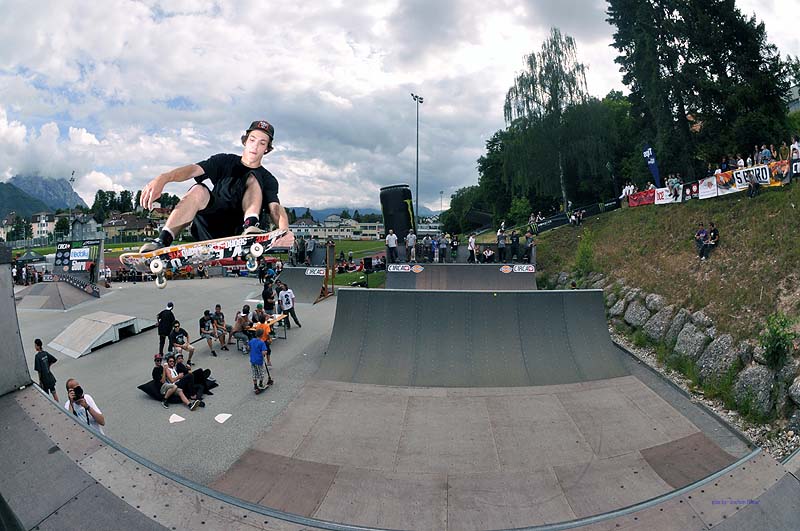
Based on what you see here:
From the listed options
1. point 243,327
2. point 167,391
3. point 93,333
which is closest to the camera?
point 167,391

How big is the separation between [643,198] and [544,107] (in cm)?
1447

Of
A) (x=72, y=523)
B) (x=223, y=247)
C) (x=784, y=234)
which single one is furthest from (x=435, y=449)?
(x=784, y=234)

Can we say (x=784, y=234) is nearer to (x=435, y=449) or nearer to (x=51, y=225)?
(x=435, y=449)

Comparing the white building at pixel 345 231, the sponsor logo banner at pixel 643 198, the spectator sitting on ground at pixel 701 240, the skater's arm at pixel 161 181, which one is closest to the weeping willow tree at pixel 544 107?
the sponsor logo banner at pixel 643 198

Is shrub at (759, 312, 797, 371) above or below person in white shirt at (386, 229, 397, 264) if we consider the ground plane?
below

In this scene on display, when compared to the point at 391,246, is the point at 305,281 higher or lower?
lower

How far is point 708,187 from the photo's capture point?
1585 cm

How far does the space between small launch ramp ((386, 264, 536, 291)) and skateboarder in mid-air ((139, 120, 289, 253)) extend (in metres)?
7.12

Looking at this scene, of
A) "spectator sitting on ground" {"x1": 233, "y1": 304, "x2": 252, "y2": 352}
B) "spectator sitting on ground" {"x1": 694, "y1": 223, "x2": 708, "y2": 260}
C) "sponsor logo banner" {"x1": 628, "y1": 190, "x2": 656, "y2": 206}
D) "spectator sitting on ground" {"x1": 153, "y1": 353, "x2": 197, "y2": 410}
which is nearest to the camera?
"spectator sitting on ground" {"x1": 153, "y1": 353, "x2": 197, "y2": 410}

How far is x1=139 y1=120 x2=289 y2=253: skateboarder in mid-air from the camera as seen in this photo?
12062 millimetres

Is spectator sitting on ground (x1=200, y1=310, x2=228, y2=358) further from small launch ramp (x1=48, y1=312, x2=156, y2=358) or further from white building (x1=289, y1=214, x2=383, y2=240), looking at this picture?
white building (x1=289, y1=214, x2=383, y2=240)

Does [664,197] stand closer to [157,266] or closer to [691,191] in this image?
[691,191]

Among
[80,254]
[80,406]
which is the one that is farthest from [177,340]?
[80,254]

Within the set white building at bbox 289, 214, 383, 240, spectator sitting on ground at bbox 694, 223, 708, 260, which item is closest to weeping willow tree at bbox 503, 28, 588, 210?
spectator sitting on ground at bbox 694, 223, 708, 260
